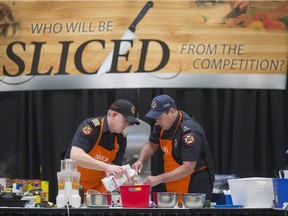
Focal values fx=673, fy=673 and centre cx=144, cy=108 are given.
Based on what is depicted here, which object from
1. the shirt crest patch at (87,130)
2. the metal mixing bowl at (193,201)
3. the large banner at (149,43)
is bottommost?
the metal mixing bowl at (193,201)

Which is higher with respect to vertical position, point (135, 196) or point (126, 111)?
point (126, 111)

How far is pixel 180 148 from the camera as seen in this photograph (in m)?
4.59

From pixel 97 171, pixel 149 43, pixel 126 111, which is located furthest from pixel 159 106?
pixel 149 43

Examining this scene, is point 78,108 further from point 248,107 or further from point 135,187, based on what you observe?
point 135,187

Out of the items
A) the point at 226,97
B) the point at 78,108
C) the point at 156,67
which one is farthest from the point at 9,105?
the point at 226,97

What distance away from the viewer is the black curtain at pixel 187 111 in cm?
628

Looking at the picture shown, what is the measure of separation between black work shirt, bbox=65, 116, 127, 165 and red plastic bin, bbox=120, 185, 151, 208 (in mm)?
952

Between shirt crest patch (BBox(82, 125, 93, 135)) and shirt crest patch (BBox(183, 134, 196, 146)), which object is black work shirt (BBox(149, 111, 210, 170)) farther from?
shirt crest patch (BBox(82, 125, 93, 135))

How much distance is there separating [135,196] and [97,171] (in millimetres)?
1092

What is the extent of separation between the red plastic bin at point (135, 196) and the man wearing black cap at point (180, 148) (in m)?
0.84

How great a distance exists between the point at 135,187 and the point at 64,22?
2.90 metres

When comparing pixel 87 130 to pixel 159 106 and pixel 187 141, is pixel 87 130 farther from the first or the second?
pixel 187 141

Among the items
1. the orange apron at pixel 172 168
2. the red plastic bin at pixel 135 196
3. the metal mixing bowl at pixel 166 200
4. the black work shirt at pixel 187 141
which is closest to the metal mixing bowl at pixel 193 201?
the metal mixing bowl at pixel 166 200

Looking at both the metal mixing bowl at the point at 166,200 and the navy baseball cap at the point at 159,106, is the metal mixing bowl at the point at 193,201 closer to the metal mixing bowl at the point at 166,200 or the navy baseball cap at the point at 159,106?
the metal mixing bowl at the point at 166,200
